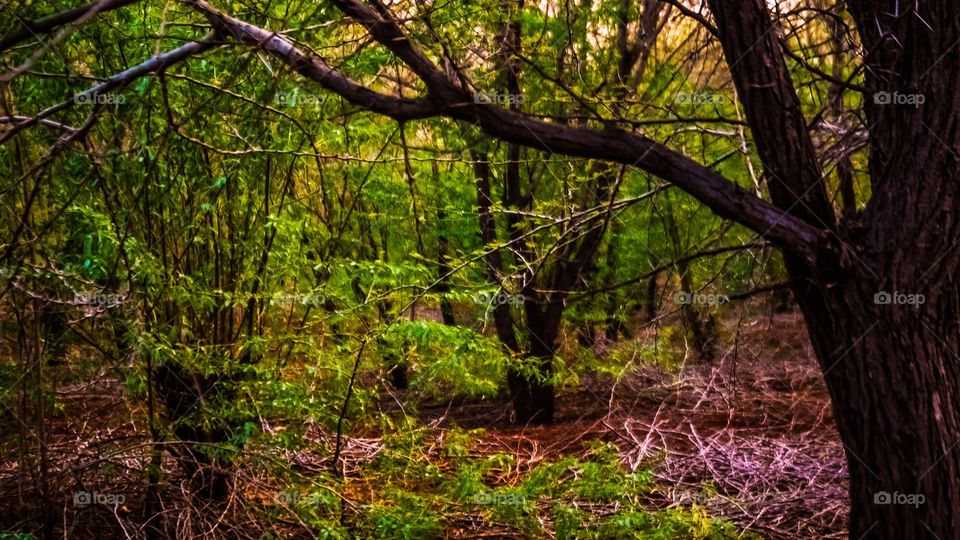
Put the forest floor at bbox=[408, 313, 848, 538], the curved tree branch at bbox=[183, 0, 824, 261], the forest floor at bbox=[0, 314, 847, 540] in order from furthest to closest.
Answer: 1. the forest floor at bbox=[408, 313, 848, 538]
2. the forest floor at bbox=[0, 314, 847, 540]
3. the curved tree branch at bbox=[183, 0, 824, 261]

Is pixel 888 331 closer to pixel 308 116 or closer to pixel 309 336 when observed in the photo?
pixel 309 336

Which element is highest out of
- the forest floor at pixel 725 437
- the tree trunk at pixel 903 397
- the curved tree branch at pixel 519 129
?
the curved tree branch at pixel 519 129

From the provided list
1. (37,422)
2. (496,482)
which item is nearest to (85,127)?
(37,422)

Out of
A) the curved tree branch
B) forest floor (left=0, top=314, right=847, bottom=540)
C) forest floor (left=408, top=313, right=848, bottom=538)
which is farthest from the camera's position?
forest floor (left=408, top=313, right=848, bottom=538)

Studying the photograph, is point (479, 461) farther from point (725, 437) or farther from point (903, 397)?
point (725, 437)

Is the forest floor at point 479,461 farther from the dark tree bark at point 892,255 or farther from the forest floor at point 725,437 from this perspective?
the dark tree bark at point 892,255

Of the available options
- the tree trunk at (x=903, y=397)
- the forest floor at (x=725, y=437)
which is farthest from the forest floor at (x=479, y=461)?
the tree trunk at (x=903, y=397)

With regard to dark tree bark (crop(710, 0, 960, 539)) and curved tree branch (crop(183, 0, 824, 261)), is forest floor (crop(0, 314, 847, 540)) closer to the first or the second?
dark tree bark (crop(710, 0, 960, 539))

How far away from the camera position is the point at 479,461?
4.80 metres

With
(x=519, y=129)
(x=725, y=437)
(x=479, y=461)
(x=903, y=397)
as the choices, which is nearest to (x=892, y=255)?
(x=903, y=397)

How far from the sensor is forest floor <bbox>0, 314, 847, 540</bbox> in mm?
4582

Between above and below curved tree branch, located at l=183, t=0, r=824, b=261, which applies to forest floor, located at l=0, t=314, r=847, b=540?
below

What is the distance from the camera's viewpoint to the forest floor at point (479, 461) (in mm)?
4582

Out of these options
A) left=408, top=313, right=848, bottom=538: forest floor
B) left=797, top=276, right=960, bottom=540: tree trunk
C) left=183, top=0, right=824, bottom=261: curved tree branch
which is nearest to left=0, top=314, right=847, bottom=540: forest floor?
left=408, top=313, right=848, bottom=538: forest floor
